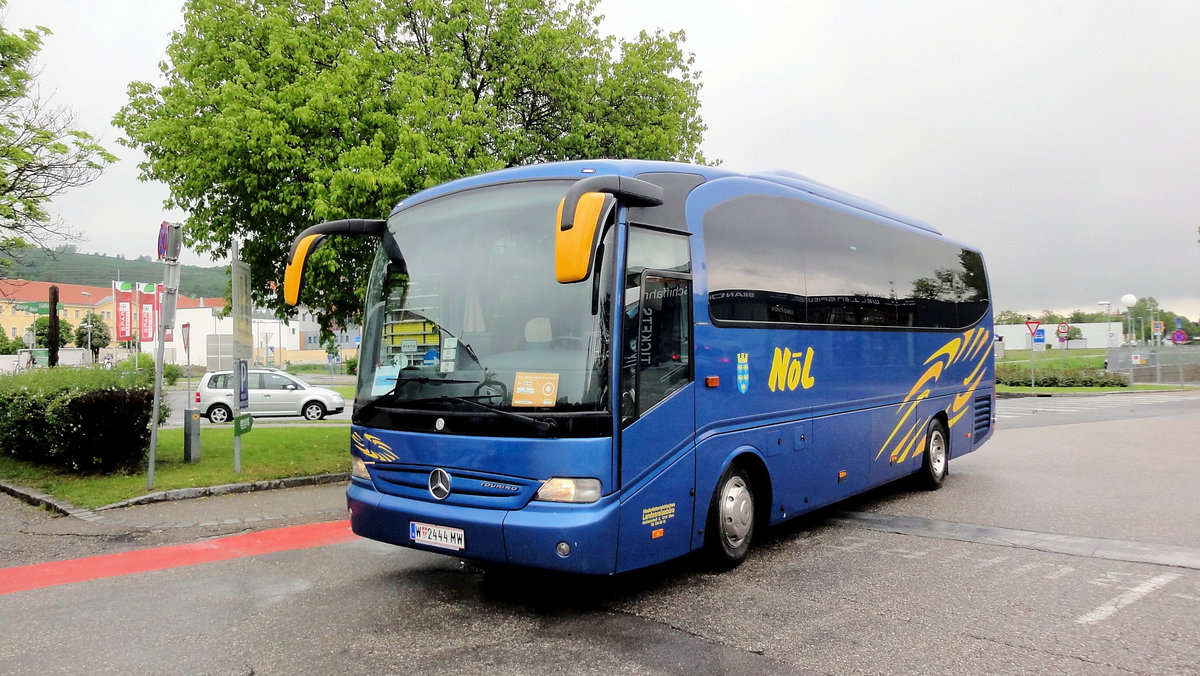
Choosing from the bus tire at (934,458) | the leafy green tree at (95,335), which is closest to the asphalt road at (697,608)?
the bus tire at (934,458)

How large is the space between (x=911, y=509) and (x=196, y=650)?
280 inches

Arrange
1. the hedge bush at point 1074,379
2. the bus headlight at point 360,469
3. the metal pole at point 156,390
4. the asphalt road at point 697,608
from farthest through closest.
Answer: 1. the hedge bush at point 1074,379
2. the metal pole at point 156,390
3. the bus headlight at point 360,469
4. the asphalt road at point 697,608

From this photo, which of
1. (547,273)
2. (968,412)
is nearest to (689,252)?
(547,273)

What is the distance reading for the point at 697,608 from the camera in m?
5.27

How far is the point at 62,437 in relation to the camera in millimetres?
10750

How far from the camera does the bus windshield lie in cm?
497

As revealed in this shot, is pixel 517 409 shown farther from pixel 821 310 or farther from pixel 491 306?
pixel 821 310

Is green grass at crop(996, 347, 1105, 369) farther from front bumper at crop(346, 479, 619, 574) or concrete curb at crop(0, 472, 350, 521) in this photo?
front bumper at crop(346, 479, 619, 574)

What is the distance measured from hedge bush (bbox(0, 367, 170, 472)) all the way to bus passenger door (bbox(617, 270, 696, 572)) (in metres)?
8.62

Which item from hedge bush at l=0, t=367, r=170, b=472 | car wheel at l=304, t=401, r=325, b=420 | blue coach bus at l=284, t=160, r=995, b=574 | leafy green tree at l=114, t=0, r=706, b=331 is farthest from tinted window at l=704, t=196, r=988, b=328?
car wheel at l=304, t=401, r=325, b=420

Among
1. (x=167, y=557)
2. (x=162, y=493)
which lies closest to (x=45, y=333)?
(x=162, y=493)

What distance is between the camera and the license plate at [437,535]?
5056 millimetres

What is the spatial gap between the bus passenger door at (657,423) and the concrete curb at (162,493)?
689 cm

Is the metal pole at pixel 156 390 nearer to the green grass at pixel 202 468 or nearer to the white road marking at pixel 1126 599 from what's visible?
the green grass at pixel 202 468
